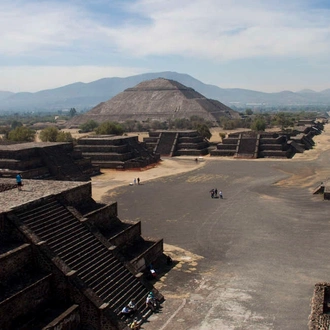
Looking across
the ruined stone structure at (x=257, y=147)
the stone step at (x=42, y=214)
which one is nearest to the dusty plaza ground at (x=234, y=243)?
the stone step at (x=42, y=214)

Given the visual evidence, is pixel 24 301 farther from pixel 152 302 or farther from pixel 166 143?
pixel 166 143

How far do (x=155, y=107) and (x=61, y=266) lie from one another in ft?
468

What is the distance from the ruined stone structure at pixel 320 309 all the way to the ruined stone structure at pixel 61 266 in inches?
220

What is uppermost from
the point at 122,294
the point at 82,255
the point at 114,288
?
the point at 82,255

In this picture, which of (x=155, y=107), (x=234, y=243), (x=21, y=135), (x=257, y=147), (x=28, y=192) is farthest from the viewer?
(x=155, y=107)

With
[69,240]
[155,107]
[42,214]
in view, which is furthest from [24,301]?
[155,107]

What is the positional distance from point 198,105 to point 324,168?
100403 millimetres

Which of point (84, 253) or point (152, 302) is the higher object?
point (84, 253)

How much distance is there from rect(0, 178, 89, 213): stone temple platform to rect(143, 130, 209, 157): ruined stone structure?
153 feet

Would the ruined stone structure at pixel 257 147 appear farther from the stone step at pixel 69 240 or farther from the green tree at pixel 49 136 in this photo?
the stone step at pixel 69 240

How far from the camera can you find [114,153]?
5322 cm

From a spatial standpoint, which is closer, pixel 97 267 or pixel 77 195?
pixel 97 267

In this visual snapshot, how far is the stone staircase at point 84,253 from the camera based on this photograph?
48.5 feet

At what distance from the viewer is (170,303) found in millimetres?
15891
